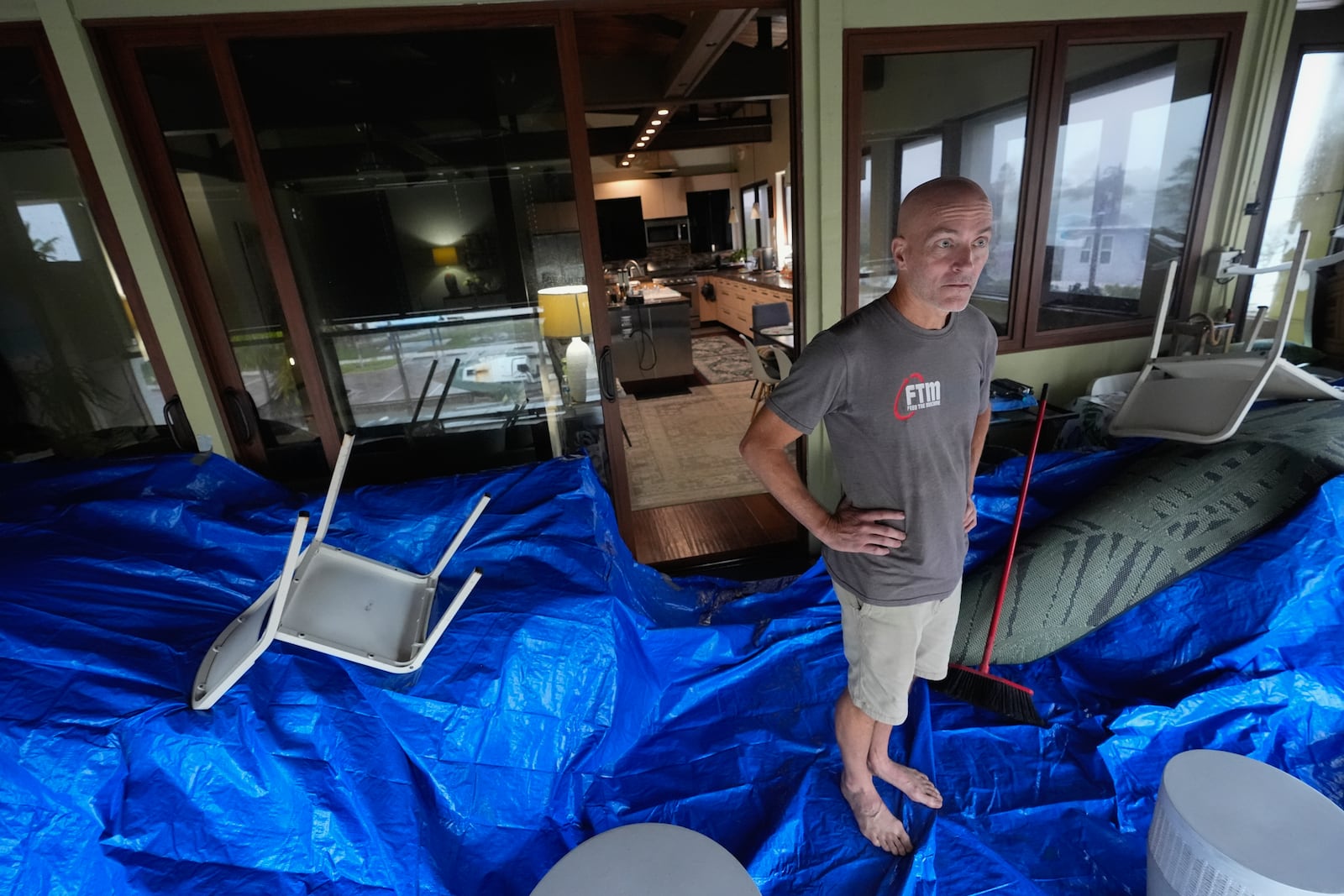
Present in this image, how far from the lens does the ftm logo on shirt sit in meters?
1.21

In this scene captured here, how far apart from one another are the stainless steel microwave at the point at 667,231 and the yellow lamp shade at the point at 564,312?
817 centimetres

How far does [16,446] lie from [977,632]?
351cm

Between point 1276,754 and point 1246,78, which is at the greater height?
point 1246,78

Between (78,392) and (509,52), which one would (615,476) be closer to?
(509,52)

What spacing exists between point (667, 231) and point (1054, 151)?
8.09m

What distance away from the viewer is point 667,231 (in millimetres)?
10164

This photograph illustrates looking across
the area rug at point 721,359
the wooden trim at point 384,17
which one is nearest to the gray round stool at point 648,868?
the wooden trim at point 384,17

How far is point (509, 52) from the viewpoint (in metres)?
2.15

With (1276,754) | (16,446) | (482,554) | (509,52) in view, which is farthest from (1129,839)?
(16,446)

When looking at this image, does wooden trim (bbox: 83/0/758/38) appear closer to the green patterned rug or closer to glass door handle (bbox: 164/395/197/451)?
glass door handle (bbox: 164/395/197/451)

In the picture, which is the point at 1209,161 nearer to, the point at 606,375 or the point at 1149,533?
the point at 1149,533

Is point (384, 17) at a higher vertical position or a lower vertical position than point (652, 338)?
higher

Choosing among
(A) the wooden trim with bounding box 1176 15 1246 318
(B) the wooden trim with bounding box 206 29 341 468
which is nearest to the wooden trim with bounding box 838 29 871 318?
(A) the wooden trim with bounding box 1176 15 1246 318

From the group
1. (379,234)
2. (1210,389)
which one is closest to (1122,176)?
(1210,389)
